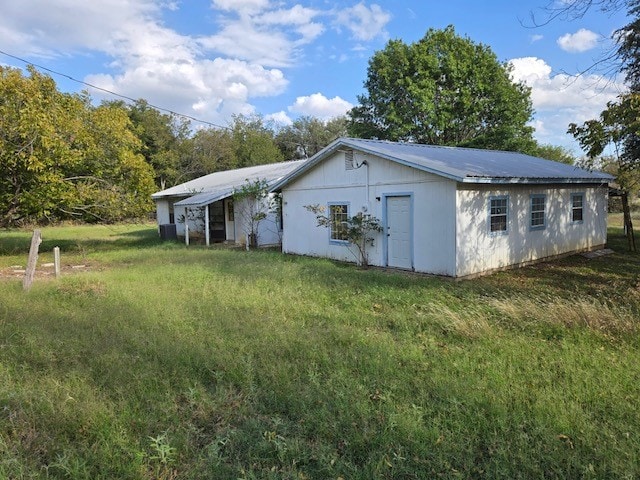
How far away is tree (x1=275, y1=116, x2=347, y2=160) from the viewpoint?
4762 cm

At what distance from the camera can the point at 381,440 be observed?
10.7 feet

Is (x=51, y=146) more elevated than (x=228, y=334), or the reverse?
(x=51, y=146)

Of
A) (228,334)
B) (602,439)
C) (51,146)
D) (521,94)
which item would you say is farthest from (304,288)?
(521,94)

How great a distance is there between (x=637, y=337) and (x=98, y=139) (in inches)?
650

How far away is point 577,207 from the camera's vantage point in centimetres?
1416

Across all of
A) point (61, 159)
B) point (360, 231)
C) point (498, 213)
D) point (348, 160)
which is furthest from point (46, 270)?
point (498, 213)

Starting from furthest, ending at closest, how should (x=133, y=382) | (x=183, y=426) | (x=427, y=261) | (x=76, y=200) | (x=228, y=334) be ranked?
(x=76, y=200), (x=427, y=261), (x=228, y=334), (x=133, y=382), (x=183, y=426)

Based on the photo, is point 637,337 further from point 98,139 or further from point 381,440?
point 98,139

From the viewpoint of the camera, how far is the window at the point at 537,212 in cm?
1223

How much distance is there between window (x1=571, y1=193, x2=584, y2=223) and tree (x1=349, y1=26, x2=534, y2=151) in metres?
17.4

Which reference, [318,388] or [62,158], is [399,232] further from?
[62,158]

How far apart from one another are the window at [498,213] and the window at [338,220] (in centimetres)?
408

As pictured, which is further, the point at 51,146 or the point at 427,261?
the point at 51,146

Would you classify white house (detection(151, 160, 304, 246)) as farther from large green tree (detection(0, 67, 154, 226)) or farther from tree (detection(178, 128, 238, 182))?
tree (detection(178, 128, 238, 182))
